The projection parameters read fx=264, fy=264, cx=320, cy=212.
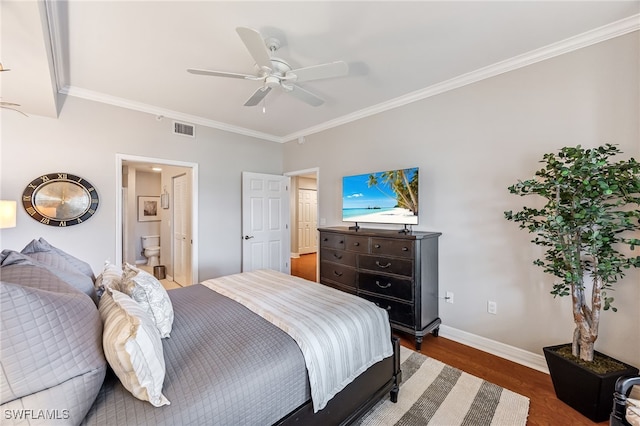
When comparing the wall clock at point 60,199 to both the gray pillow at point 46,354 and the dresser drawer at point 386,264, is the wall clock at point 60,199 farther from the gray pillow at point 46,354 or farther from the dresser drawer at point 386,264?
the dresser drawer at point 386,264

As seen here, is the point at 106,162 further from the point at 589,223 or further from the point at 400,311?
the point at 589,223

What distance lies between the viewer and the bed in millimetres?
794

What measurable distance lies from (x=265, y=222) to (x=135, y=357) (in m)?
3.67

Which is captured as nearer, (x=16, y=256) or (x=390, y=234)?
(x=16, y=256)

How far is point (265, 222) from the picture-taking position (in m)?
4.59

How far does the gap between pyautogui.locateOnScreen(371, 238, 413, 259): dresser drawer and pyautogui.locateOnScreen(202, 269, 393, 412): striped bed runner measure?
890mm

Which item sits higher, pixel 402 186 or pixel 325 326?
pixel 402 186

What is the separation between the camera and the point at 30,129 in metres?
2.78

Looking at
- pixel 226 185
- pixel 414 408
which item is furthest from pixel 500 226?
pixel 226 185

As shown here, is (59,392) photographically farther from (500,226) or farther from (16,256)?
(500,226)

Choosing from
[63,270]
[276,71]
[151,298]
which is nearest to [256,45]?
[276,71]

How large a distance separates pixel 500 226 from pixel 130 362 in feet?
9.42

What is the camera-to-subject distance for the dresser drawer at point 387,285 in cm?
262

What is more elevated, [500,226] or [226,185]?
[226,185]
